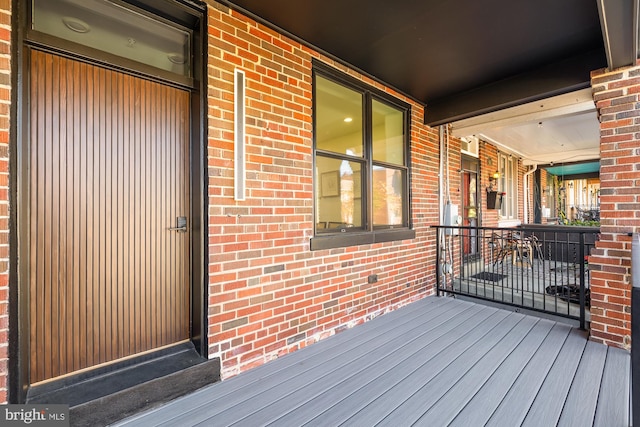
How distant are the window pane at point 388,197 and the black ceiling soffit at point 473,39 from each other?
3.44 ft

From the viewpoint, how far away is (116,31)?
183 centimetres

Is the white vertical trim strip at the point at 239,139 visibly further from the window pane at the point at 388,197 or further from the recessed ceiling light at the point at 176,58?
the window pane at the point at 388,197

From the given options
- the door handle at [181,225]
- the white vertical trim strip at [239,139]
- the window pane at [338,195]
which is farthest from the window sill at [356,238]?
the door handle at [181,225]

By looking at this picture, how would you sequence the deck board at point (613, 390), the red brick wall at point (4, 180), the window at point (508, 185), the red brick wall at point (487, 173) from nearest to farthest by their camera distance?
the red brick wall at point (4, 180) → the deck board at point (613, 390) → the red brick wall at point (487, 173) → the window at point (508, 185)

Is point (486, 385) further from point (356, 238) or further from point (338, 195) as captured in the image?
point (338, 195)

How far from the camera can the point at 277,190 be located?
2359 millimetres

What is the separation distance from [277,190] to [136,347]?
1.42 meters

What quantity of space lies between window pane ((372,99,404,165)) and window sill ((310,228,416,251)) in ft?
2.84

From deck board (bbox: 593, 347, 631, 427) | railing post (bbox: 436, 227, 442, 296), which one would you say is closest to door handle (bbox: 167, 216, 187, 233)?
deck board (bbox: 593, 347, 631, 427)

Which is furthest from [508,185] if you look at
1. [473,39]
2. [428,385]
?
[428,385]

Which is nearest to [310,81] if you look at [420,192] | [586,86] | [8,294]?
[420,192]

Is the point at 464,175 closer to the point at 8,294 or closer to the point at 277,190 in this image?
the point at 277,190

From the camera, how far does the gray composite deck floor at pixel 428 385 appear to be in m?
1.62

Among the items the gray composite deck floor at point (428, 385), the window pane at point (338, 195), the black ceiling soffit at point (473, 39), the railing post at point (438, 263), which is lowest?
the gray composite deck floor at point (428, 385)
